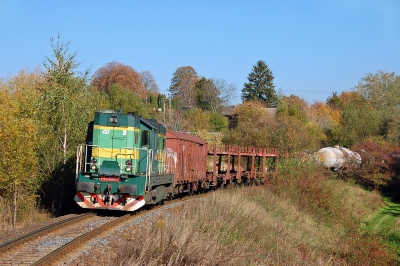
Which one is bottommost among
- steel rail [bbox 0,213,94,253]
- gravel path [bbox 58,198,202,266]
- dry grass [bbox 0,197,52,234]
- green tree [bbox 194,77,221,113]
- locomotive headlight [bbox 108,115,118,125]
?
dry grass [bbox 0,197,52,234]

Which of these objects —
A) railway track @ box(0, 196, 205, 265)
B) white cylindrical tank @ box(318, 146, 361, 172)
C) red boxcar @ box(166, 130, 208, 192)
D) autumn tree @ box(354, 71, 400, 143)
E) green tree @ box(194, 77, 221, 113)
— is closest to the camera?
railway track @ box(0, 196, 205, 265)

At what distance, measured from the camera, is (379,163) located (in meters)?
38.4

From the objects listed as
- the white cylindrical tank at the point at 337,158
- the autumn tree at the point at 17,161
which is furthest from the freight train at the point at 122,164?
the white cylindrical tank at the point at 337,158

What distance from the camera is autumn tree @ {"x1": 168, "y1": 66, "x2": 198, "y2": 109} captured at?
3290 inches

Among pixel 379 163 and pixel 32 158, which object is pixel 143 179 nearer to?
pixel 32 158

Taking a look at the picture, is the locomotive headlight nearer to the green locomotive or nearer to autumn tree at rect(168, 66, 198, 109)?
the green locomotive

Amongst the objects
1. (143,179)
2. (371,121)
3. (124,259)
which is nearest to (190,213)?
(143,179)

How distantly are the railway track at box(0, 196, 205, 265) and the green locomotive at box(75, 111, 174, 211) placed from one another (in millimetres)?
855

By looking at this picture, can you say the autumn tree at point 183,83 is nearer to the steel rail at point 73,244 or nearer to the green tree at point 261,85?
the green tree at point 261,85

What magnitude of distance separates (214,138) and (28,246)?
3405 centimetres

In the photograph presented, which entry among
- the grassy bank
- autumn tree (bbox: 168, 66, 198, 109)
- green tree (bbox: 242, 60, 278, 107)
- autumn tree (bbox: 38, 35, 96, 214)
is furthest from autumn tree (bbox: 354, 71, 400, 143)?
autumn tree (bbox: 38, 35, 96, 214)

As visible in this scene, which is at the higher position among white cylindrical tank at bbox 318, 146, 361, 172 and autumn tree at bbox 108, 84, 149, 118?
autumn tree at bbox 108, 84, 149, 118

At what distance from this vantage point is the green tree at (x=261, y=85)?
84.4 meters

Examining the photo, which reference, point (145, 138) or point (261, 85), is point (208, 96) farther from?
point (145, 138)
